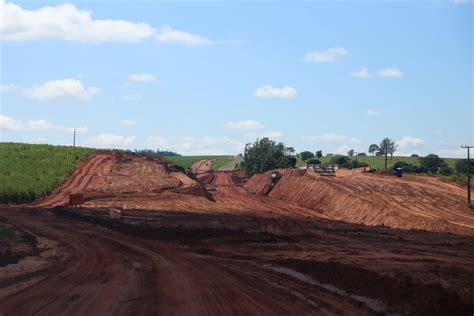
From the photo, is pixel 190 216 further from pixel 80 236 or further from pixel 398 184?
pixel 398 184

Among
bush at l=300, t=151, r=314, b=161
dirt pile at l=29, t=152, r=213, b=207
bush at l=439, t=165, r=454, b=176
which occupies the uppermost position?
bush at l=300, t=151, r=314, b=161

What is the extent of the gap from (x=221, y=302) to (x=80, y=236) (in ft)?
55.8

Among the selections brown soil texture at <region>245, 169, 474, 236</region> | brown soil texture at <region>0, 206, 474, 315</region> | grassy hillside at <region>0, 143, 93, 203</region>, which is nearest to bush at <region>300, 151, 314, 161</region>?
grassy hillside at <region>0, 143, 93, 203</region>

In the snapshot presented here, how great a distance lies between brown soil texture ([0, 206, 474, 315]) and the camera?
40.8 feet

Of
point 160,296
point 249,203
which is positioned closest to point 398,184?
point 249,203

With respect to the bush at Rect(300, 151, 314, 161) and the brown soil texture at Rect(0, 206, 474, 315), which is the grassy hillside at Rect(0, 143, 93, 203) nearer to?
the brown soil texture at Rect(0, 206, 474, 315)

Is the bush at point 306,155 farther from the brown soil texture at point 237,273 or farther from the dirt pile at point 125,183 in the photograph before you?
the brown soil texture at point 237,273

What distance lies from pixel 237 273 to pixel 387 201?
3320 centimetres

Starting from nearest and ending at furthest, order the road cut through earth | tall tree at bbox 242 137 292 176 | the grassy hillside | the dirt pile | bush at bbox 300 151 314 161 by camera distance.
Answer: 1. the road cut through earth
2. the dirt pile
3. the grassy hillside
4. tall tree at bbox 242 137 292 176
5. bush at bbox 300 151 314 161

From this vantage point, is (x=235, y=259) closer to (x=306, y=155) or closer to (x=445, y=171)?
(x=445, y=171)

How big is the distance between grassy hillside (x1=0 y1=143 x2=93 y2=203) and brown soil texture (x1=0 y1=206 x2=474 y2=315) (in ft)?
79.6

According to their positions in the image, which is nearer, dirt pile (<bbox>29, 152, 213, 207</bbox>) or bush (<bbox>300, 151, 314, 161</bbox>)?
dirt pile (<bbox>29, 152, 213, 207</bbox>)

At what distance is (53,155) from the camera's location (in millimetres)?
79188

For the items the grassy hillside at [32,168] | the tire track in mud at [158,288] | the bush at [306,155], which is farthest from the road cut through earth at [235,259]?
the bush at [306,155]
